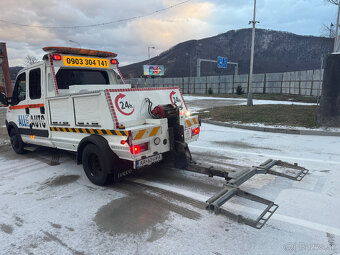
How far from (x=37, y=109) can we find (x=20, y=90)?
1.12m

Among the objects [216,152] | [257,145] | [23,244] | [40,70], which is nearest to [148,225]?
[23,244]

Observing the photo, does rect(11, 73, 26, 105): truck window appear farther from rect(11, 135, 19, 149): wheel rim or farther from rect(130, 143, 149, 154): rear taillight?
rect(130, 143, 149, 154): rear taillight

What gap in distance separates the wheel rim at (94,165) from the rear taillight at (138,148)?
96 cm

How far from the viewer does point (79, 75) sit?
5707 mm

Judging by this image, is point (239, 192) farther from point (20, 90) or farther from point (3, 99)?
point (3, 99)

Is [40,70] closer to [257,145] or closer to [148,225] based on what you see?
[148,225]

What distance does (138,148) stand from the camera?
3934mm

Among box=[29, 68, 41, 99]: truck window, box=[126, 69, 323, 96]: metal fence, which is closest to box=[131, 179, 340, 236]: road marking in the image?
box=[29, 68, 41, 99]: truck window

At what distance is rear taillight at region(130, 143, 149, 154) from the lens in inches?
152

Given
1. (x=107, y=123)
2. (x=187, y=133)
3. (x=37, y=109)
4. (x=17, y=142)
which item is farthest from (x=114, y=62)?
(x=17, y=142)

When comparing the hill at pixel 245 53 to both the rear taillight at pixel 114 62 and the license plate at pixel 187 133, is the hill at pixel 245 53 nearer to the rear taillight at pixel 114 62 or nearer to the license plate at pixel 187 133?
the rear taillight at pixel 114 62

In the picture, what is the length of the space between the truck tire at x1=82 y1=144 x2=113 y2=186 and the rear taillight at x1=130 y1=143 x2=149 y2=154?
1.64 ft

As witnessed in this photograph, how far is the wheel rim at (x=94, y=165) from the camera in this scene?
14.7ft

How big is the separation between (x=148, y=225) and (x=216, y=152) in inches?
143
